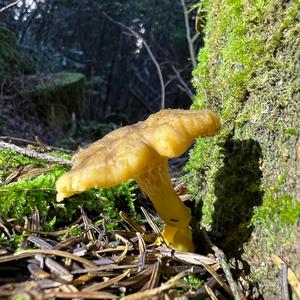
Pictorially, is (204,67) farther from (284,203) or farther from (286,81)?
(284,203)

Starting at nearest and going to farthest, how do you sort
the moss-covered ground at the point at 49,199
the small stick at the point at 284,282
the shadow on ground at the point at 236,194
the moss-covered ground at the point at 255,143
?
the small stick at the point at 284,282 < the moss-covered ground at the point at 255,143 < the shadow on ground at the point at 236,194 < the moss-covered ground at the point at 49,199

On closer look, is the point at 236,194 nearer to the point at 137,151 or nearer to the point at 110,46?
the point at 137,151

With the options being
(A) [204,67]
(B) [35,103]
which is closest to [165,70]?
(B) [35,103]

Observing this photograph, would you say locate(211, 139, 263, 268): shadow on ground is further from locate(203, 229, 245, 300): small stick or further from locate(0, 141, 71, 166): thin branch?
locate(0, 141, 71, 166): thin branch

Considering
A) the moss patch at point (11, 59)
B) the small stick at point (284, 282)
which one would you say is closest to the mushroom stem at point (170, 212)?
the small stick at point (284, 282)

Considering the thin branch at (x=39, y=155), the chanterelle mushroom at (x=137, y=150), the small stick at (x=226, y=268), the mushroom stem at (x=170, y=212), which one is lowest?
the small stick at (x=226, y=268)

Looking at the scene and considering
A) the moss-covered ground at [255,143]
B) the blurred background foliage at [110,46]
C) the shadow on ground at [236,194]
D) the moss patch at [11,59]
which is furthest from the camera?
the blurred background foliage at [110,46]

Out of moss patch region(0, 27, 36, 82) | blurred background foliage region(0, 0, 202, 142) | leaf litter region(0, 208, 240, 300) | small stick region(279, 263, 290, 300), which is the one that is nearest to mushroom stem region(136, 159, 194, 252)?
leaf litter region(0, 208, 240, 300)

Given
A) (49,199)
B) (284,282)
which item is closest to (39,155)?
(49,199)

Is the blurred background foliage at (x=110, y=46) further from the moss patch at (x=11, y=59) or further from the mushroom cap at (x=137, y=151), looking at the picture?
the mushroom cap at (x=137, y=151)
